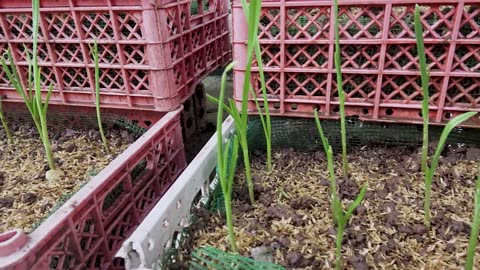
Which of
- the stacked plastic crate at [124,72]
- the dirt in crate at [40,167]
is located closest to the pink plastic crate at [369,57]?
the stacked plastic crate at [124,72]

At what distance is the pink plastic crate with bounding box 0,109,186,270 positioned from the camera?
834 mm

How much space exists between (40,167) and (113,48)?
553 millimetres

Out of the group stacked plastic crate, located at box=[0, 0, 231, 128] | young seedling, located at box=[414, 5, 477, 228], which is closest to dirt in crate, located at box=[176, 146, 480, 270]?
young seedling, located at box=[414, 5, 477, 228]

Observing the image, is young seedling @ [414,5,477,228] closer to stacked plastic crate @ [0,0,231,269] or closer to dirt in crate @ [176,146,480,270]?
dirt in crate @ [176,146,480,270]

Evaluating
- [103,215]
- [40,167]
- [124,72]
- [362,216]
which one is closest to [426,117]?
[362,216]

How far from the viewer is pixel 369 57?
4.32ft

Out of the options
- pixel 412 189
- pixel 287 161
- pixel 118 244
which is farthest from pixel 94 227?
pixel 412 189

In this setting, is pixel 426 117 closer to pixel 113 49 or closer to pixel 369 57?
pixel 369 57

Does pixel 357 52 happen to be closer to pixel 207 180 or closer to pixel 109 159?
pixel 207 180

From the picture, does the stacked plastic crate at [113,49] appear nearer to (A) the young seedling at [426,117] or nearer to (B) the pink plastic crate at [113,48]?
(B) the pink plastic crate at [113,48]

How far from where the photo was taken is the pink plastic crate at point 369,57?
1223 mm

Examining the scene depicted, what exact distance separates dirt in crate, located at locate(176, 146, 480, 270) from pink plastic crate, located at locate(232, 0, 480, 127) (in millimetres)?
193

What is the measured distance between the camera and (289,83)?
1.46 metres

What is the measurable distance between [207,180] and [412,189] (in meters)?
0.66
